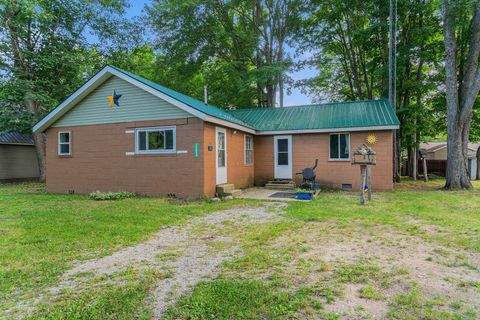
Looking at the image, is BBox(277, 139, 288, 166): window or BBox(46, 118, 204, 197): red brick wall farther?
BBox(277, 139, 288, 166): window

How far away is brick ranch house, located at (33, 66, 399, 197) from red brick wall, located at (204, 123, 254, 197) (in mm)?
→ 36

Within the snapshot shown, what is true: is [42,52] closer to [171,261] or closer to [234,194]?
[234,194]

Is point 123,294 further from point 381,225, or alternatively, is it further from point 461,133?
point 461,133

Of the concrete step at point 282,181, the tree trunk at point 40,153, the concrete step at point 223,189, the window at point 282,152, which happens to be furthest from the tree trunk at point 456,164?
the tree trunk at point 40,153

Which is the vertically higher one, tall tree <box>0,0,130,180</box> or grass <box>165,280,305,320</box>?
tall tree <box>0,0,130,180</box>

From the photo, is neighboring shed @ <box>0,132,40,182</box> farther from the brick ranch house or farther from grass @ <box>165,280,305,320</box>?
grass @ <box>165,280,305,320</box>

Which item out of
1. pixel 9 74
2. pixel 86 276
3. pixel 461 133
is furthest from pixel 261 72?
pixel 86 276

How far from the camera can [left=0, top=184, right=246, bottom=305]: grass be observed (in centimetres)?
325

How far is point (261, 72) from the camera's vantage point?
57.0ft

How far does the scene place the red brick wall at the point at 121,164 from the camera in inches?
346

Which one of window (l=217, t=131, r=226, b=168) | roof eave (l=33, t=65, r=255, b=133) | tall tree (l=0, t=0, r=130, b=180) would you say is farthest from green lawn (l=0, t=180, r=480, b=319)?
→ tall tree (l=0, t=0, r=130, b=180)

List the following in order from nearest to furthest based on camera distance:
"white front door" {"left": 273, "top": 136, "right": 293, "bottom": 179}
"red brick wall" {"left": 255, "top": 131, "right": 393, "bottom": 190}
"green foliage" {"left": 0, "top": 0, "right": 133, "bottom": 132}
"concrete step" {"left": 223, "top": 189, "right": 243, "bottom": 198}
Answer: "concrete step" {"left": 223, "top": 189, "right": 243, "bottom": 198}
"red brick wall" {"left": 255, "top": 131, "right": 393, "bottom": 190}
"white front door" {"left": 273, "top": 136, "right": 293, "bottom": 179}
"green foliage" {"left": 0, "top": 0, "right": 133, "bottom": 132}

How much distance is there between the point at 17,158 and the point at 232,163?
1616cm

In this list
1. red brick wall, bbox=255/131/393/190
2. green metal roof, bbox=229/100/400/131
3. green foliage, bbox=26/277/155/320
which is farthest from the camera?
green metal roof, bbox=229/100/400/131
